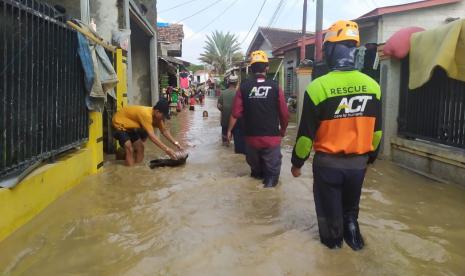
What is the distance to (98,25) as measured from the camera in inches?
316

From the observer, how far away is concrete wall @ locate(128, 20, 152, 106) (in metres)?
14.6

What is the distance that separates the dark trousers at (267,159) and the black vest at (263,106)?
0.78 ft

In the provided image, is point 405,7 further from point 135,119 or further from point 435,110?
point 135,119

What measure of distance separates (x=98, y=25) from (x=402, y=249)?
6422 millimetres

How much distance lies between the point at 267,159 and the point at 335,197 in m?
2.24

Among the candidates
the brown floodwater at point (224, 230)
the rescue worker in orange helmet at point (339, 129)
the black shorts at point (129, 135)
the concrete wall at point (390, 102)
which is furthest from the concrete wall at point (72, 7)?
the concrete wall at point (390, 102)

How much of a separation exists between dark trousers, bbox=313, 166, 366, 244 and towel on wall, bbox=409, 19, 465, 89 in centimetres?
318

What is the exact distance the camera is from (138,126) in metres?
7.36

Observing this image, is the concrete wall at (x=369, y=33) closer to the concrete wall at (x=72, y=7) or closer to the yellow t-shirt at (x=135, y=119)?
the yellow t-shirt at (x=135, y=119)

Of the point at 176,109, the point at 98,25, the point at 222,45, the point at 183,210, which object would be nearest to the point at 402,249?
the point at 183,210

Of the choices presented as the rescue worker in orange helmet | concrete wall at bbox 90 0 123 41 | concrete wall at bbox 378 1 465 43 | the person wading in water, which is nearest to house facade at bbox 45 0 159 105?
concrete wall at bbox 90 0 123 41

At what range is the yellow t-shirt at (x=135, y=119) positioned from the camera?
7.05m

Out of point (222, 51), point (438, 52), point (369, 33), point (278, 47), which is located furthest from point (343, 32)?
point (222, 51)

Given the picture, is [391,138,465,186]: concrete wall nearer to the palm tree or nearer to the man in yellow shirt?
the man in yellow shirt
